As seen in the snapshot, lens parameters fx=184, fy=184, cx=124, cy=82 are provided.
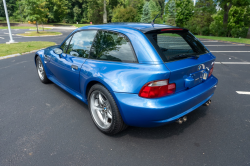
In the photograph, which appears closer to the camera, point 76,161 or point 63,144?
point 76,161

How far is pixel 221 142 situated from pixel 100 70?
1.98 m

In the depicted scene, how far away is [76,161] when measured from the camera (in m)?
2.25

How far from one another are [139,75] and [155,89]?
0.26m

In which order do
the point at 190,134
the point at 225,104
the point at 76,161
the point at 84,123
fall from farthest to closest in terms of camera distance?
the point at 225,104
the point at 84,123
the point at 190,134
the point at 76,161

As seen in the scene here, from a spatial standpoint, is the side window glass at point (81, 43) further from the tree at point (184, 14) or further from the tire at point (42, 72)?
the tree at point (184, 14)

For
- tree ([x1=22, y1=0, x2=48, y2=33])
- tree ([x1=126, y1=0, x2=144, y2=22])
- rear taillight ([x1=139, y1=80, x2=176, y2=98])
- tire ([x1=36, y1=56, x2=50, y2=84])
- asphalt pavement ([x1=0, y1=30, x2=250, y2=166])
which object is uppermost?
tree ([x1=126, y1=0, x2=144, y2=22])

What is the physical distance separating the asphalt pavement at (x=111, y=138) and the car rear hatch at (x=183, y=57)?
2.60ft

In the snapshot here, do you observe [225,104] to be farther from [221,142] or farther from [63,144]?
[63,144]

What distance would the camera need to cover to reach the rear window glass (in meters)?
2.48

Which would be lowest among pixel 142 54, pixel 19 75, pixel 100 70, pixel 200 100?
pixel 19 75

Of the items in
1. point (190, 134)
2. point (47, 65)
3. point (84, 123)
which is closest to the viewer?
point (190, 134)

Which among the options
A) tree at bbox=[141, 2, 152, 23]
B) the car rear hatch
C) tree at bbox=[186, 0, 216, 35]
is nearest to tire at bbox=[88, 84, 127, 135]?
the car rear hatch

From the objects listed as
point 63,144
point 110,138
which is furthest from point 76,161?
point 110,138

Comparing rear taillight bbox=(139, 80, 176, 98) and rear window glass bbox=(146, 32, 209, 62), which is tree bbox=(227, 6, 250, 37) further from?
rear taillight bbox=(139, 80, 176, 98)
